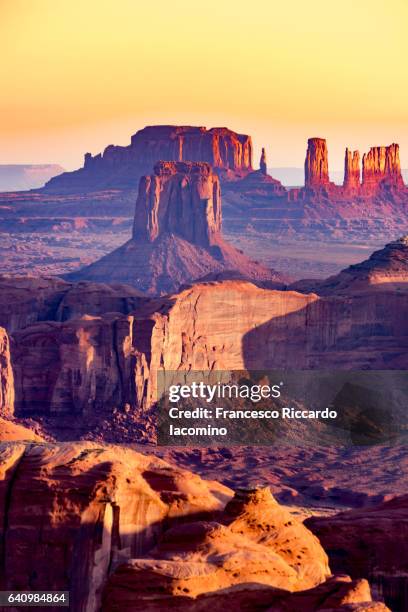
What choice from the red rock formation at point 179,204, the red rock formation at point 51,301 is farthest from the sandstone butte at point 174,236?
the red rock formation at point 51,301

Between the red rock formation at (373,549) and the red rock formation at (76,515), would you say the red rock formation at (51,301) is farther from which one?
the red rock formation at (76,515)

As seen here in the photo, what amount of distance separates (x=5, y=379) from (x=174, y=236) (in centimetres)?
8964

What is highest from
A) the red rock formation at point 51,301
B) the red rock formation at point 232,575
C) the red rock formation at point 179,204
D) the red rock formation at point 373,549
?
the red rock formation at point 179,204

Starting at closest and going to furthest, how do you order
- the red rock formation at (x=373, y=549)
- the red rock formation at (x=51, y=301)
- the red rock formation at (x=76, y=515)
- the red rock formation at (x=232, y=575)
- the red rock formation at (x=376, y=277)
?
1. the red rock formation at (x=232, y=575)
2. the red rock formation at (x=76, y=515)
3. the red rock formation at (x=373, y=549)
4. the red rock formation at (x=51, y=301)
5. the red rock formation at (x=376, y=277)

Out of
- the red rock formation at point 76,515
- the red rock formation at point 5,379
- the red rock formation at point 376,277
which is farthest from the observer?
the red rock formation at point 376,277

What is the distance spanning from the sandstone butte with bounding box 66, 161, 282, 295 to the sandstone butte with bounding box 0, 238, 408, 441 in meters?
58.9

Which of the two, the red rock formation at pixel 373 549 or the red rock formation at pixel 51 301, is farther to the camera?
the red rock formation at pixel 51 301

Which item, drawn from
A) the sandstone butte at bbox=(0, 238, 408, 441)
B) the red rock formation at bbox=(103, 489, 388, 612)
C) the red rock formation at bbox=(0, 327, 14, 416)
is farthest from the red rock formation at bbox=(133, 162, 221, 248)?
the red rock formation at bbox=(103, 489, 388, 612)

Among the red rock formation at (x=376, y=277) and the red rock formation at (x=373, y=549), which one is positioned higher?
the red rock formation at (x=376, y=277)

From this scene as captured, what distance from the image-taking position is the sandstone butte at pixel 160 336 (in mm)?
67875

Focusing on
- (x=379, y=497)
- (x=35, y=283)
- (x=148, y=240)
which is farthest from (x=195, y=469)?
(x=148, y=240)

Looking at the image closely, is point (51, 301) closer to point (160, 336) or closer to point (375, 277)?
point (160, 336)

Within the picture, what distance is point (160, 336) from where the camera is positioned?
232ft

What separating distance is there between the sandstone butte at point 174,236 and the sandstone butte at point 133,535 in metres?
118
